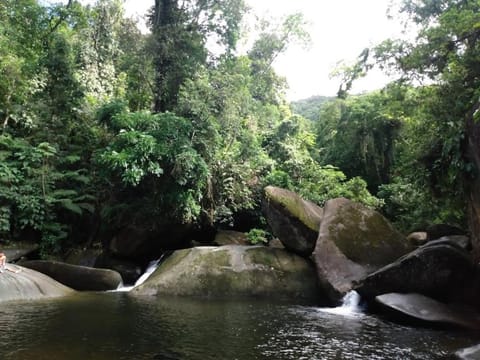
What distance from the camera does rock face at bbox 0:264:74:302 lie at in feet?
35.1

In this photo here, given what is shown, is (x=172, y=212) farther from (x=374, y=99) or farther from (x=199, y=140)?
(x=374, y=99)

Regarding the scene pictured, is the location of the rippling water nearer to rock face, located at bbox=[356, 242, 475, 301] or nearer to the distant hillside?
rock face, located at bbox=[356, 242, 475, 301]

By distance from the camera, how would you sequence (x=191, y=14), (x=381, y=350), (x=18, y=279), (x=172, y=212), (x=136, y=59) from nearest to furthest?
1. (x=381, y=350)
2. (x=18, y=279)
3. (x=172, y=212)
4. (x=136, y=59)
5. (x=191, y=14)

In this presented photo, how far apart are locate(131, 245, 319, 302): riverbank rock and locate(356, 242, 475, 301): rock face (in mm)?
2977

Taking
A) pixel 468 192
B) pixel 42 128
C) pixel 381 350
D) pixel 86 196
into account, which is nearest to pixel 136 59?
pixel 42 128

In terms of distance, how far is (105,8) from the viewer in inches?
903

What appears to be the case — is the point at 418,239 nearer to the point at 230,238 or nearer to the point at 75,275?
the point at 230,238

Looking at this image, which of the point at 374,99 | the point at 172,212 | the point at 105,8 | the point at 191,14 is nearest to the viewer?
the point at 172,212

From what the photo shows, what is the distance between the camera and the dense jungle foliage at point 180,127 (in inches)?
505

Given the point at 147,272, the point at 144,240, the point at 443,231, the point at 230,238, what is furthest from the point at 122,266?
the point at 443,231

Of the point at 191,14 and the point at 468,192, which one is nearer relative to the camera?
the point at 468,192

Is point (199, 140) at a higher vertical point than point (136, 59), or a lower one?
lower

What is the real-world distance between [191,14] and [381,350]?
1860 centimetres

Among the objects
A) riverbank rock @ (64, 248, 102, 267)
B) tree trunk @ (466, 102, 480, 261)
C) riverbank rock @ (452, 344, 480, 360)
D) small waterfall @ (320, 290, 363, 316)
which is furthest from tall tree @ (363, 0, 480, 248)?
riverbank rock @ (64, 248, 102, 267)
